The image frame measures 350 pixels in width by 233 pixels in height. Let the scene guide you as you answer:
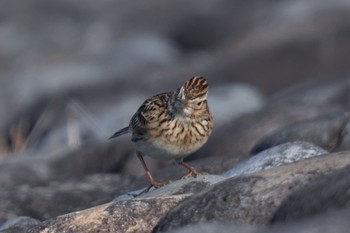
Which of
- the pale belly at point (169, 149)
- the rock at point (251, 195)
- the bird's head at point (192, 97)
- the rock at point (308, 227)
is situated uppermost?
the bird's head at point (192, 97)

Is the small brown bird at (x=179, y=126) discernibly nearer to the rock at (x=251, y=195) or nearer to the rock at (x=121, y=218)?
the rock at (x=121, y=218)

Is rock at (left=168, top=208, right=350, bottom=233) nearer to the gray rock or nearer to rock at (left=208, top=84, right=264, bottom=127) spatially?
the gray rock

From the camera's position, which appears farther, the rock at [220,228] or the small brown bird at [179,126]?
the small brown bird at [179,126]

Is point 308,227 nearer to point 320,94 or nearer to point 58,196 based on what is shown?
point 58,196

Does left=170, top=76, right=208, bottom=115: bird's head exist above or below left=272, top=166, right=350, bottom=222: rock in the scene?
above

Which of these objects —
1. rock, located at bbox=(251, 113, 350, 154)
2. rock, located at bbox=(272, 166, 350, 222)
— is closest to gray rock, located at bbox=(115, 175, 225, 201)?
rock, located at bbox=(272, 166, 350, 222)

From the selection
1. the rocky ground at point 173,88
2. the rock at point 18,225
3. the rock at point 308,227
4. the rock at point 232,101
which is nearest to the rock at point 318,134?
the rocky ground at point 173,88
